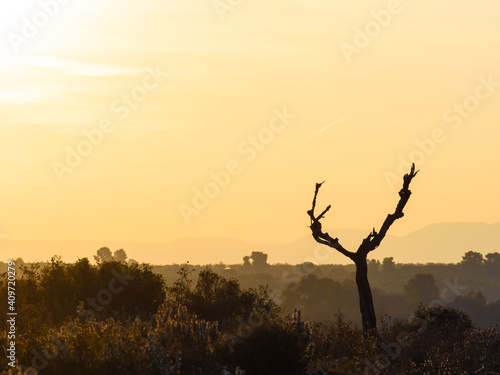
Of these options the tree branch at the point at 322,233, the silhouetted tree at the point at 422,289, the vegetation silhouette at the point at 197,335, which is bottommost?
the vegetation silhouette at the point at 197,335

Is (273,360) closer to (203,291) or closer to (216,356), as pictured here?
(216,356)

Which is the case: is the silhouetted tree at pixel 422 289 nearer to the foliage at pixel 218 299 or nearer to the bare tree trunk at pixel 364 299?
the bare tree trunk at pixel 364 299

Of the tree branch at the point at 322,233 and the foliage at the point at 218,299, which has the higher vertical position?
the tree branch at the point at 322,233

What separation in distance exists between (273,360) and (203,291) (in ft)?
38.3

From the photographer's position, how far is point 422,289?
13950 centimetres

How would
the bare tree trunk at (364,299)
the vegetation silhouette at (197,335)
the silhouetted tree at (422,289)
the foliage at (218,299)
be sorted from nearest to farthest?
the vegetation silhouette at (197,335), the foliage at (218,299), the bare tree trunk at (364,299), the silhouetted tree at (422,289)

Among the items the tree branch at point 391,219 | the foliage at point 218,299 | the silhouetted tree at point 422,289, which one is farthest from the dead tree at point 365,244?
the silhouetted tree at point 422,289

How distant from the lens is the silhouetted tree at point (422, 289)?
137500mm

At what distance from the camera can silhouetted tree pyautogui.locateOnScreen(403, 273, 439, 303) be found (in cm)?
13750

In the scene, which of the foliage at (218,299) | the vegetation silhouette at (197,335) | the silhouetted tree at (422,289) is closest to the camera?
the vegetation silhouette at (197,335)

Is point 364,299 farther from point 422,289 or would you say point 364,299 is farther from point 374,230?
point 422,289

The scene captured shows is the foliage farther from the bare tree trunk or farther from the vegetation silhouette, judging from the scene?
the bare tree trunk

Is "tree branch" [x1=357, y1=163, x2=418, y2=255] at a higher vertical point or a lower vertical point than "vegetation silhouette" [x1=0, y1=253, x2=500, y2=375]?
higher

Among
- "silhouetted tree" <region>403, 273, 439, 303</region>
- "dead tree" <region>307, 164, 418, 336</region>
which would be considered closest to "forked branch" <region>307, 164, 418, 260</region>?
"dead tree" <region>307, 164, 418, 336</region>
